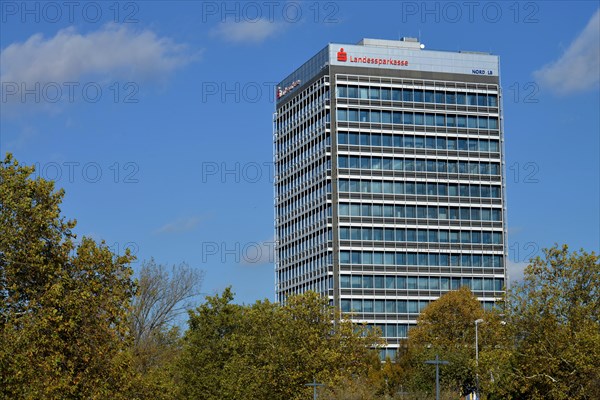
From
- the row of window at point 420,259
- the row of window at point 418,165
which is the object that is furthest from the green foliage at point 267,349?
the row of window at point 418,165

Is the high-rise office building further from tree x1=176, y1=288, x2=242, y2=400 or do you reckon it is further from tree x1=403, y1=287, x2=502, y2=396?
tree x1=176, y1=288, x2=242, y2=400

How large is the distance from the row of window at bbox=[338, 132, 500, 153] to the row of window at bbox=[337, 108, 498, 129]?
6.86ft

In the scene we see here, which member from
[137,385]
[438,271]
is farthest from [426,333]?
[137,385]

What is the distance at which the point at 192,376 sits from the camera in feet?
276

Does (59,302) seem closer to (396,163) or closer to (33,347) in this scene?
(33,347)

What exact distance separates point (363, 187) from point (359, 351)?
293ft

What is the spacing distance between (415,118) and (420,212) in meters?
14.1

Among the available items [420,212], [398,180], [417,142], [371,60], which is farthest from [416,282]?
[371,60]

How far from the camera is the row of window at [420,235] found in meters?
160

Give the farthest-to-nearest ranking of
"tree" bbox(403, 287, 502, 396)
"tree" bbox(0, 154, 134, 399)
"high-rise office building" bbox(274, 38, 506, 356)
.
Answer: "high-rise office building" bbox(274, 38, 506, 356), "tree" bbox(403, 287, 502, 396), "tree" bbox(0, 154, 134, 399)

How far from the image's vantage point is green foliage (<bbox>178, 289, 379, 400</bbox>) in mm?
70938

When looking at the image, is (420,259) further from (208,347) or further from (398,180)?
(208,347)

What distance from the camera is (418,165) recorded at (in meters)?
164

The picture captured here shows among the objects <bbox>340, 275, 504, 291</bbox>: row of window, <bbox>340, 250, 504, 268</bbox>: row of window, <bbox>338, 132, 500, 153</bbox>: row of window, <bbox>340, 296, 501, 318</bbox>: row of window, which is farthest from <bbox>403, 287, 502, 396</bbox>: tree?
<bbox>338, 132, 500, 153</bbox>: row of window
